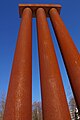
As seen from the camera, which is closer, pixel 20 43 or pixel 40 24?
pixel 20 43

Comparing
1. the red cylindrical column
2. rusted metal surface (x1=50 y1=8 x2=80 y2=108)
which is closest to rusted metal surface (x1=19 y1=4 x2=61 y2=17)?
rusted metal surface (x1=50 y1=8 x2=80 y2=108)

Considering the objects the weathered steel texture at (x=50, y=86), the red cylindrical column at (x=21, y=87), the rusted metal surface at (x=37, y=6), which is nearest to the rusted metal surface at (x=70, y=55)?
the weathered steel texture at (x=50, y=86)

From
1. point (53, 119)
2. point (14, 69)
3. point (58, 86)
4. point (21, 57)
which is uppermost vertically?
point (21, 57)

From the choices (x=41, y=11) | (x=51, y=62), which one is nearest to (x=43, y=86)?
(x=51, y=62)

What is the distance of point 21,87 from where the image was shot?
894 centimetres

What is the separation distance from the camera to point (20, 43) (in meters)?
11.4

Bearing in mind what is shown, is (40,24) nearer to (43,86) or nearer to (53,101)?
(43,86)

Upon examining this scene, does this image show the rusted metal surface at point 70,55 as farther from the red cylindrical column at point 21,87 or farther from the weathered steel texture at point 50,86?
the red cylindrical column at point 21,87

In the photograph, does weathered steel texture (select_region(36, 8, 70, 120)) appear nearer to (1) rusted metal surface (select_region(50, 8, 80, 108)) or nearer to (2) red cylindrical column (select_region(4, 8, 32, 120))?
(2) red cylindrical column (select_region(4, 8, 32, 120))

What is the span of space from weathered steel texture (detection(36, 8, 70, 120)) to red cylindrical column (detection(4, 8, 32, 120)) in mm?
729

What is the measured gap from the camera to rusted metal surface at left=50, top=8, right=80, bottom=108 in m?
10.6

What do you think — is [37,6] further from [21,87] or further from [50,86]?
[21,87]

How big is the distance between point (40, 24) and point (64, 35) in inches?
83.9

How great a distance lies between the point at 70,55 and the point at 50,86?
3.11 m
